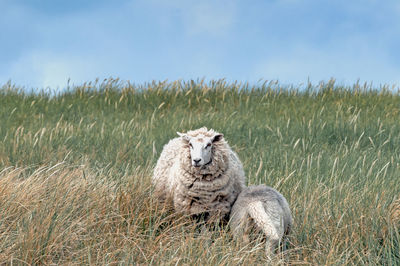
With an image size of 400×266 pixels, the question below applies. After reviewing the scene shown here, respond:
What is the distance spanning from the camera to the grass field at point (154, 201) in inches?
157

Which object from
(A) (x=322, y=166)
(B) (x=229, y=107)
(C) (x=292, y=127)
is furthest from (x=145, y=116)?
(A) (x=322, y=166)

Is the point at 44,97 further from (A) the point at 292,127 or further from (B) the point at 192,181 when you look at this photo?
(B) the point at 192,181

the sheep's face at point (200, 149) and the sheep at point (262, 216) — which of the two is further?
the sheep's face at point (200, 149)

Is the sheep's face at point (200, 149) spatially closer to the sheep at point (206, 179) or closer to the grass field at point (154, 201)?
the sheep at point (206, 179)

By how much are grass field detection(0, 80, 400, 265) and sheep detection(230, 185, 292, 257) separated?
12cm

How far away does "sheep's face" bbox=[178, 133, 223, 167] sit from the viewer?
163 inches

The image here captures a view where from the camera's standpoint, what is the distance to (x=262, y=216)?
3.89m

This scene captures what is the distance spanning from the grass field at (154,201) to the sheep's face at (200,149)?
1.99 ft

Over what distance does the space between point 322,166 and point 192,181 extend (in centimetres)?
302

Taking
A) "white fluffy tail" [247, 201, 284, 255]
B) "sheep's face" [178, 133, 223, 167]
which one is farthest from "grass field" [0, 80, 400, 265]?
"sheep's face" [178, 133, 223, 167]

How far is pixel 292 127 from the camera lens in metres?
9.20

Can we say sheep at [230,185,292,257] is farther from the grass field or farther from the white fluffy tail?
the grass field

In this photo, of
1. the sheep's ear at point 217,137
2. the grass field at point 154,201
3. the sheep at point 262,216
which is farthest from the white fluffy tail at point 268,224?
the sheep's ear at point 217,137

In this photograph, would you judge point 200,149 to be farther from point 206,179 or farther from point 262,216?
point 262,216
